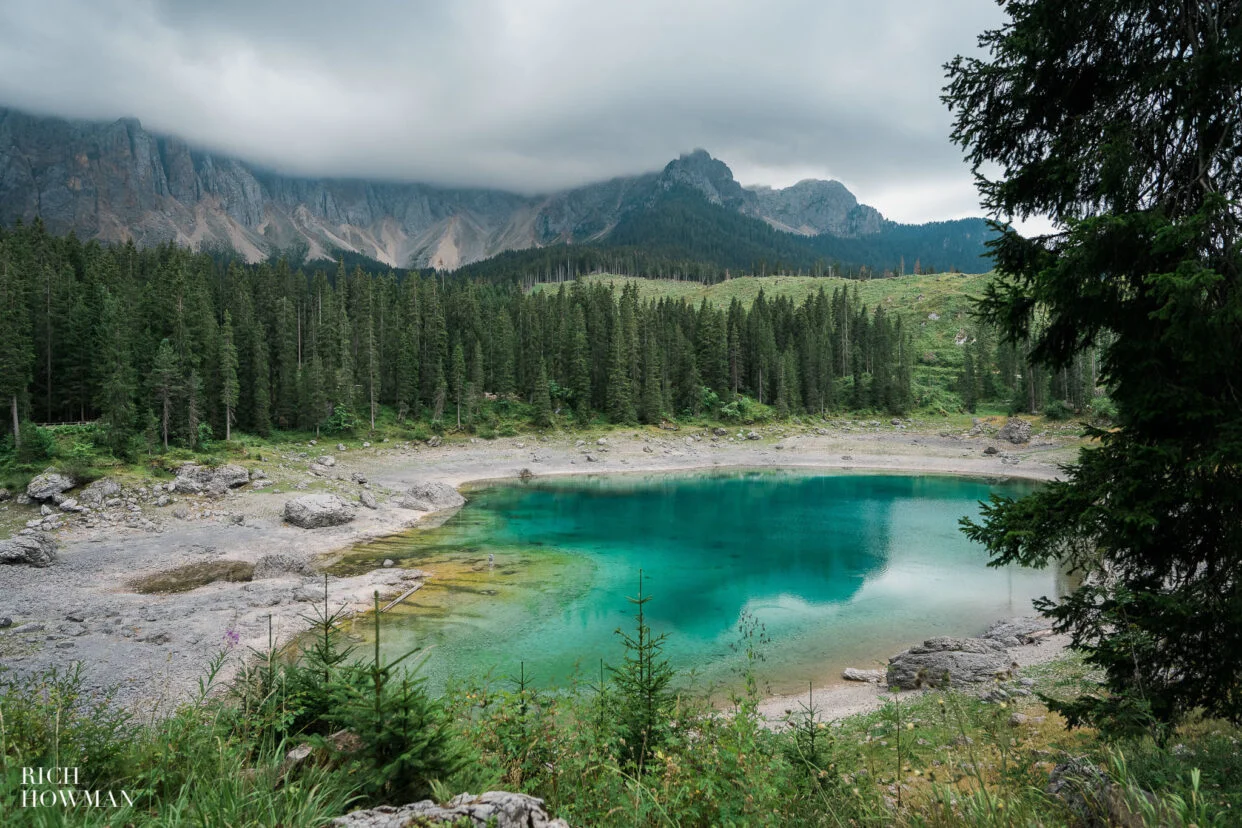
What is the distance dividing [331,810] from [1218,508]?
8.16 metres

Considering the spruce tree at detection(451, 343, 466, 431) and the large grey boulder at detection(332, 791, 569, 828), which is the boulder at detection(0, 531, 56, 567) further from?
the spruce tree at detection(451, 343, 466, 431)

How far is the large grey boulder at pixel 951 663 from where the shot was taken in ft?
45.1

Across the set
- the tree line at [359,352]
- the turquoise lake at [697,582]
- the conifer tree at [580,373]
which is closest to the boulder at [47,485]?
the tree line at [359,352]

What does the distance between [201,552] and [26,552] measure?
5.41 metres

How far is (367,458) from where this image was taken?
5306 cm

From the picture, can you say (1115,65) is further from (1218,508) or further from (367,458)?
(367,458)

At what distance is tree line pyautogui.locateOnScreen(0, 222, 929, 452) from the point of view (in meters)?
44.0

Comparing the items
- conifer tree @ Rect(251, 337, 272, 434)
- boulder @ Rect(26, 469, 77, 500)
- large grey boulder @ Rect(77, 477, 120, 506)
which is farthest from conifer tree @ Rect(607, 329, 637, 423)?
boulder @ Rect(26, 469, 77, 500)

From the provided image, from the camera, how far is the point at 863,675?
15688 mm

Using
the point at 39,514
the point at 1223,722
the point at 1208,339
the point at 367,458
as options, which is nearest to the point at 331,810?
the point at 1208,339

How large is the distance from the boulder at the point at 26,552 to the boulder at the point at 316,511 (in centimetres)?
905

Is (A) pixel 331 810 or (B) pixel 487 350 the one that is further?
(B) pixel 487 350

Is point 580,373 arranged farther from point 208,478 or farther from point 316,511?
point 316,511

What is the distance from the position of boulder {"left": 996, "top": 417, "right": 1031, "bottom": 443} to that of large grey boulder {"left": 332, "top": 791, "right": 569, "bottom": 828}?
76.5 metres
